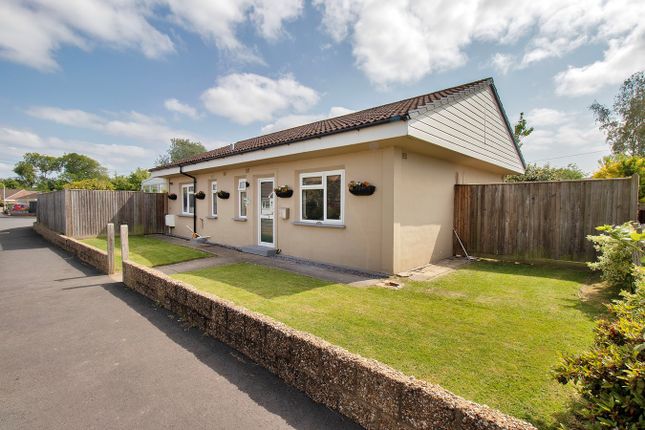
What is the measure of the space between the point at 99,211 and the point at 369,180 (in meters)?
13.9

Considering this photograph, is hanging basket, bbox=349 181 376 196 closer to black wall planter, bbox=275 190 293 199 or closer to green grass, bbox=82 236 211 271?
black wall planter, bbox=275 190 293 199

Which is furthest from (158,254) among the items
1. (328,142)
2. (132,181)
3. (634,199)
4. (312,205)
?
(132,181)

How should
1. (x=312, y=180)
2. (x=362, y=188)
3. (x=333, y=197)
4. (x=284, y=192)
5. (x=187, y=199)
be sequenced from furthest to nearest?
(x=187, y=199), (x=284, y=192), (x=312, y=180), (x=333, y=197), (x=362, y=188)

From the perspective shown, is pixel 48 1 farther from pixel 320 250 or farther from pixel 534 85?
pixel 534 85

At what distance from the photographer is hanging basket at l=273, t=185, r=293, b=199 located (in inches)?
354

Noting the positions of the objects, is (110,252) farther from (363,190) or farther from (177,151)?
(177,151)

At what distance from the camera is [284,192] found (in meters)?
9.03

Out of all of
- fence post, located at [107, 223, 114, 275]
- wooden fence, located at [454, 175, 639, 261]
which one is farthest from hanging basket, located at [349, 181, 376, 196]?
fence post, located at [107, 223, 114, 275]

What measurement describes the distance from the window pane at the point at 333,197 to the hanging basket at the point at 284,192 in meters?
1.43

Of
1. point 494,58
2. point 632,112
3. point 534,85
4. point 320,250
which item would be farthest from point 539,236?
point 632,112

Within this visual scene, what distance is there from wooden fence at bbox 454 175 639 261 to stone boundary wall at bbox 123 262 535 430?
8.28 meters

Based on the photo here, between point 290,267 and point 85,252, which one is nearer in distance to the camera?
point 290,267

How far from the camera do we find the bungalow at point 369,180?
6.87 m

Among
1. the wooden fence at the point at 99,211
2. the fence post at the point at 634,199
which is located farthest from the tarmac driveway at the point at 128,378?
the wooden fence at the point at 99,211
